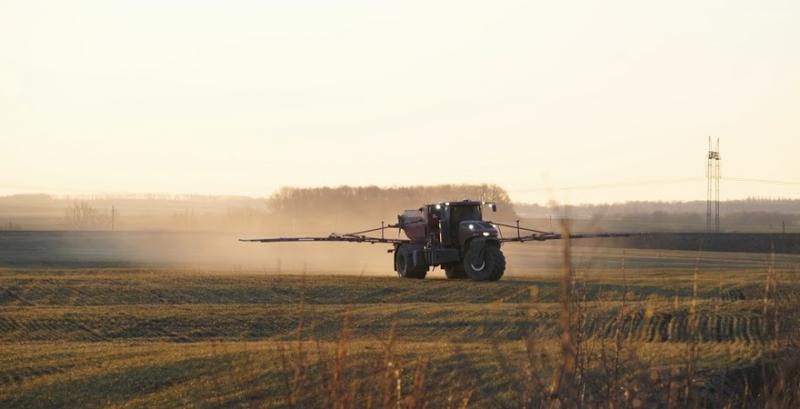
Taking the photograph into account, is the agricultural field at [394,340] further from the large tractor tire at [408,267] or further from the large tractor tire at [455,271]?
the large tractor tire at [455,271]

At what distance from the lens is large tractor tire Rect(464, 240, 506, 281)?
36781 millimetres

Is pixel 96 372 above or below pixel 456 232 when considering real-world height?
below

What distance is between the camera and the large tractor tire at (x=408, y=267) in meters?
39.4

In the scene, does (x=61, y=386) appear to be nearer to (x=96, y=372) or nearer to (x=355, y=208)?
(x=96, y=372)

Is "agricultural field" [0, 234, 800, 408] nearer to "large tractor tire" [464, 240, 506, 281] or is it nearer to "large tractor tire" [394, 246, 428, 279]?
"large tractor tire" [464, 240, 506, 281]

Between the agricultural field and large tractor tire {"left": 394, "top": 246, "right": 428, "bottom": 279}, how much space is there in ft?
4.90

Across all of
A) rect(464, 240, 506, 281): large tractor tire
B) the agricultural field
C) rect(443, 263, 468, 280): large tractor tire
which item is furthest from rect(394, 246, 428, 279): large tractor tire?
rect(464, 240, 506, 281): large tractor tire

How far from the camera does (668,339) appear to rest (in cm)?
2227

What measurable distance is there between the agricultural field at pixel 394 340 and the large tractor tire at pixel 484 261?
942mm

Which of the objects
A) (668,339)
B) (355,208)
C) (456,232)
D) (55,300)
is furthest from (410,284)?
(355,208)

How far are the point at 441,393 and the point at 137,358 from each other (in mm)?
7611

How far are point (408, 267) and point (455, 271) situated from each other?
184cm

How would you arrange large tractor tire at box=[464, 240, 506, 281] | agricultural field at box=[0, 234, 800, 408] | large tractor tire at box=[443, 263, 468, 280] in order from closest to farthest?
agricultural field at box=[0, 234, 800, 408] → large tractor tire at box=[464, 240, 506, 281] → large tractor tire at box=[443, 263, 468, 280]

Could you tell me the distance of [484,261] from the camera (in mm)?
37094
